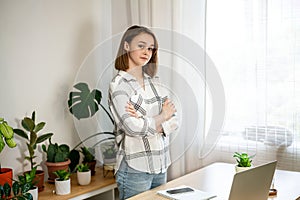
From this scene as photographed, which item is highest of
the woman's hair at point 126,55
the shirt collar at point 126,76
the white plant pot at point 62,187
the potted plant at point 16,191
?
the woman's hair at point 126,55

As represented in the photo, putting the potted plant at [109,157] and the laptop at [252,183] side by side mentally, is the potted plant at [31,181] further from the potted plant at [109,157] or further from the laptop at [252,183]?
the laptop at [252,183]

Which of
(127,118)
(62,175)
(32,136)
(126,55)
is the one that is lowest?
(62,175)

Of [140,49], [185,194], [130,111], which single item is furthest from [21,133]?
[185,194]

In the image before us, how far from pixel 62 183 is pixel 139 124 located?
0.63 meters

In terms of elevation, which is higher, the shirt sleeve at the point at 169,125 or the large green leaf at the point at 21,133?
the shirt sleeve at the point at 169,125

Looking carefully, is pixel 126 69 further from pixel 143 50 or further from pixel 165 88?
pixel 165 88

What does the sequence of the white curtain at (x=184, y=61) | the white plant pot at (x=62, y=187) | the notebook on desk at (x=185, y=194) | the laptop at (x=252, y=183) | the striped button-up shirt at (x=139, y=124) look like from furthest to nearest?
the white curtain at (x=184, y=61)
the white plant pot at (x=62, y=187)
the striped button-up shirt at (x=139, y=124)
the notebook on desk at (x=185, y=194)
the laptop at (x=252, y=183)

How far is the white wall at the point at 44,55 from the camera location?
8.74ft

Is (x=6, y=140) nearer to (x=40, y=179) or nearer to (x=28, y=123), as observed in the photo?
(x=28, y=123)

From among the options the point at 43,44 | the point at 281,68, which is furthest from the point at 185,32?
the point at 43,44

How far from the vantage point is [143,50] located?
2.37 meters

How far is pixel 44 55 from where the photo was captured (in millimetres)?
2867

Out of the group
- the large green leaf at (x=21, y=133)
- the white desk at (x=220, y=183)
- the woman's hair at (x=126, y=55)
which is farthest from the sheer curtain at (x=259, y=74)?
the large green leaf at (x=21, y=133)

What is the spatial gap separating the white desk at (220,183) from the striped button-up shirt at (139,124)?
172mm
